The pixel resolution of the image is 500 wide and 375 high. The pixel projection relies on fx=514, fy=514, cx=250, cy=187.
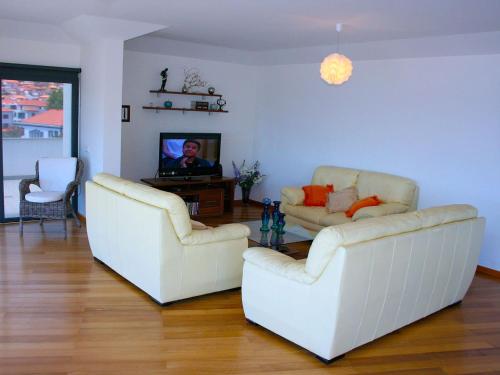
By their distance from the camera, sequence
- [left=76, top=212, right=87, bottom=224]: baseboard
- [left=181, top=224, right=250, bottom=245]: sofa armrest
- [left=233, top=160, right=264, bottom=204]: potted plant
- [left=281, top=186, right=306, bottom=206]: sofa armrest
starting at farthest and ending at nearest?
[left=233, top=160, right=264, bottom=204]: potted plant → [left=76, top=212, right=87, bottom=224]: baseboard → [left=281, top=186, right=306, bottom=206]: sofa armrest → [left=181, top=224, right=250, bottom=245]: sofa armrest

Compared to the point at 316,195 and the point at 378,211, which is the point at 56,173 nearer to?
the point at 316,195

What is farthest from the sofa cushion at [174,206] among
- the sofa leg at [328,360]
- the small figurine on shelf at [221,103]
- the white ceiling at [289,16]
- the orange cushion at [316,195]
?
the small figurine on shelf at [221,103]

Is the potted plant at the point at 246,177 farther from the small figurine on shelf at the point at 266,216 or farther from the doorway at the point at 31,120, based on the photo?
the small figurine on shelf at the point at 266,216

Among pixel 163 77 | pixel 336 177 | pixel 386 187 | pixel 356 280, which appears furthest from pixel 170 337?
pixel 163 77

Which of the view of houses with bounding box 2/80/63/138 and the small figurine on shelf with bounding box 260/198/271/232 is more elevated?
the view of houses with bounding box 2/80/63/138

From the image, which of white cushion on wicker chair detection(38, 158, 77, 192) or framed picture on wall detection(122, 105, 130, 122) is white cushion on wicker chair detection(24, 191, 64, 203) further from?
framed picture on wall detection(122, 105, 130, 122)

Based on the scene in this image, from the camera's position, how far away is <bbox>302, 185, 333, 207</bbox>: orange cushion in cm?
686

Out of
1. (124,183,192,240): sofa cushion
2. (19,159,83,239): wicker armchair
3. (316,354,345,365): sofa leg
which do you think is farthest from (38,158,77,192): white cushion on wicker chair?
(316,354,345,365): sofa leg

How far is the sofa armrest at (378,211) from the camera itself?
5.88 m

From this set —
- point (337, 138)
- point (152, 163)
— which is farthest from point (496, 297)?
point (152, 163)

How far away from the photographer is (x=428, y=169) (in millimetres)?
6285

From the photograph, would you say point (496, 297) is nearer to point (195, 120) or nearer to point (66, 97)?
point (195, 120)

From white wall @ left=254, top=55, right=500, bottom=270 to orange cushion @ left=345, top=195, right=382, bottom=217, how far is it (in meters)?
0.61

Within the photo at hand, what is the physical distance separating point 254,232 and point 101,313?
2.55 m
